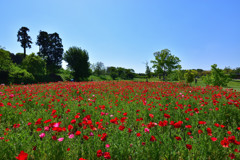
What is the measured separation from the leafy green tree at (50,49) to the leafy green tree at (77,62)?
10.0 meters

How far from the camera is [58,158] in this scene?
1753 millimetres

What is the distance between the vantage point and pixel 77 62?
33.9 m

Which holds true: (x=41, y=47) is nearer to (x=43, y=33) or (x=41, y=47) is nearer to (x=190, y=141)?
(x=43, y=33)

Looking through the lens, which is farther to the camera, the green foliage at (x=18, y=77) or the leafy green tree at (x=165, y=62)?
the leafy green tree at (x=165, y=62)

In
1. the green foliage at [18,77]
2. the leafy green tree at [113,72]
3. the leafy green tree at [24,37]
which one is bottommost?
the green foliage at [18,77]

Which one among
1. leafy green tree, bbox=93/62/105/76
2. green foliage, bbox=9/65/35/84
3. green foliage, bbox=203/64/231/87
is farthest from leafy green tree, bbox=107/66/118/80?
green foliage, bbox=203/64/231/87

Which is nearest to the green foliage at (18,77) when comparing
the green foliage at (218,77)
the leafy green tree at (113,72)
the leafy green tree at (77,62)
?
the leafy green tree at (77,62)

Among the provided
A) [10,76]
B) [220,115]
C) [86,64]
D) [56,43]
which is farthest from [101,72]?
[220,115]

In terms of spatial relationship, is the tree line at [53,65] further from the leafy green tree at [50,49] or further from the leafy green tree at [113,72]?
the leafy green tree at [113,72]

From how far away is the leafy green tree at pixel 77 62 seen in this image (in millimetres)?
34138

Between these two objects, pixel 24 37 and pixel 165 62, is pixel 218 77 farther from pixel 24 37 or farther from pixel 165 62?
pixel 24 37

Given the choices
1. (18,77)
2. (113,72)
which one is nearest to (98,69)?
(113,72)

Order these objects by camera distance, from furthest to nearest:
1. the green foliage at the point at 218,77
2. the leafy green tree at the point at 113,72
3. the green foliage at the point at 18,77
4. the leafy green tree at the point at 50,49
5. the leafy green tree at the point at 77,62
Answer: the leafy green tree at the point at 113,72, the leafy green tree at the point at 50,49, the leafy green tree at the point at 77,62, the green foliage at the point at 18,77, the green foliage at the point at 218,77

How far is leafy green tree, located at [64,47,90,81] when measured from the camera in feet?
112
